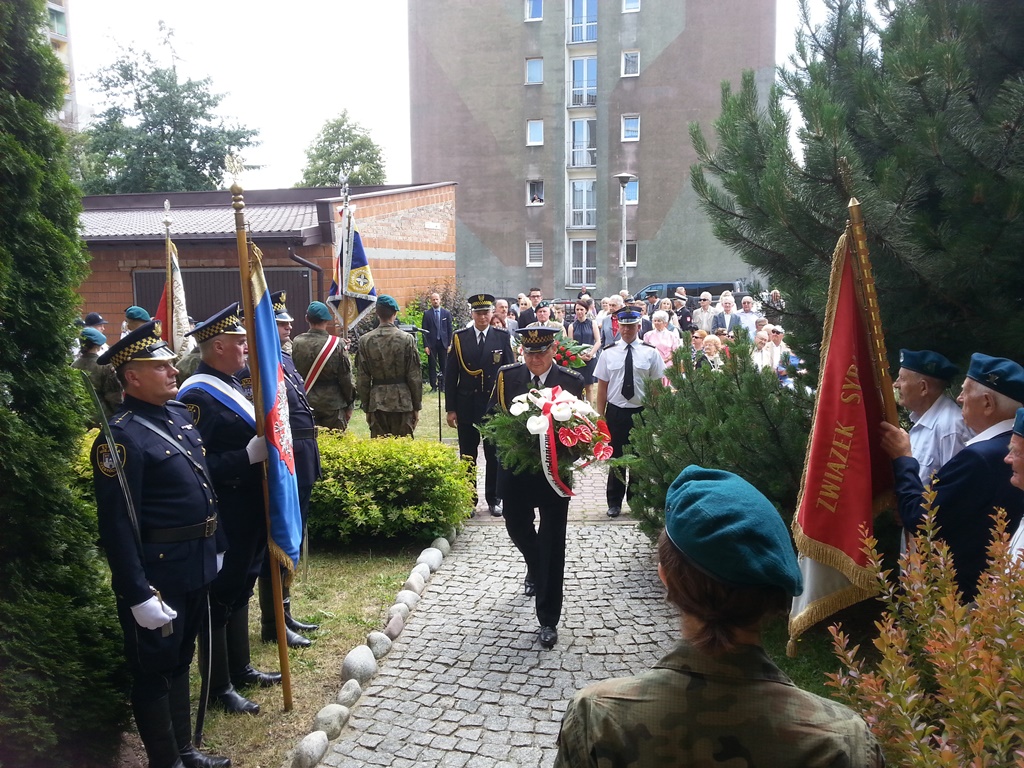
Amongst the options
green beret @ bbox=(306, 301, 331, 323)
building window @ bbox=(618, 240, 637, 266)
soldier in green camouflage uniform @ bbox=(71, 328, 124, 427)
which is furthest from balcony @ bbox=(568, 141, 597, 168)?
soldier in green camouflage uniform @ bbox=(71, 328, 124, 427)

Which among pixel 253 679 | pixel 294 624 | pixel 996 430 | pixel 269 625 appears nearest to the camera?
pixel 996 430

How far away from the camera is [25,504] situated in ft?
11.8

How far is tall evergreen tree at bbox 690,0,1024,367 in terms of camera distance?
402 centimetres

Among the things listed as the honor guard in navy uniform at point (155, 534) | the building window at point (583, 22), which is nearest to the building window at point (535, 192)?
the building window at point (583, 22)

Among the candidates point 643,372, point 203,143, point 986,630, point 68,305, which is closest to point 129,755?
Result: point 68,305

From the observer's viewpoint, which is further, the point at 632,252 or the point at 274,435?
the point at 632,252

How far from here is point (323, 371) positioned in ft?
28.7

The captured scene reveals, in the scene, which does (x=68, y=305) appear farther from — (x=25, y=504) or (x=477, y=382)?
(x=477, y=382)

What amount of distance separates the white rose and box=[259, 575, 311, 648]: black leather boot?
2116mm

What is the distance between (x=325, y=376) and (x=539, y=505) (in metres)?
3.97

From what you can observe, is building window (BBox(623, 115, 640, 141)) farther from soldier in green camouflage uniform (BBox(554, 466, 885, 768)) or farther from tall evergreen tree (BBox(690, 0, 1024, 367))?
soldier in green camouflage uniform (BBox(554, 466, 885, 768))

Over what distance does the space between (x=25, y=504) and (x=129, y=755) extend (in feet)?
5.03

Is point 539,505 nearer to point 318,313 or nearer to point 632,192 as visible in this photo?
point 318,313

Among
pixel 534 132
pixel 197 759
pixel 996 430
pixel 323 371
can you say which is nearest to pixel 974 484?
pixel 996 430
